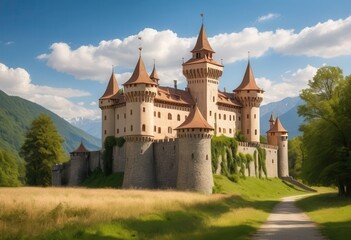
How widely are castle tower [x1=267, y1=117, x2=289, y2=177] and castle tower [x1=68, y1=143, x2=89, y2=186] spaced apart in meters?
37.2

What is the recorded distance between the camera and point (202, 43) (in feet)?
300

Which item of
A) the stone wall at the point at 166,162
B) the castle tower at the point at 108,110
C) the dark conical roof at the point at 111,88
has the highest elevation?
the dark conical roof at the point at 111,88

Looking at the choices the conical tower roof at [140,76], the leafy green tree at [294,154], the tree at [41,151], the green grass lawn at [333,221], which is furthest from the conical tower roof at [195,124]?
the leafy green tree at [294,154]

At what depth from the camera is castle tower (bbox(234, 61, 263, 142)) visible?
9656cm

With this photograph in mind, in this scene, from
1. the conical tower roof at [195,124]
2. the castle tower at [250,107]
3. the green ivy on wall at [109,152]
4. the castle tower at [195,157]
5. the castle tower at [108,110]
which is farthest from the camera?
the castle tower at [250,107]

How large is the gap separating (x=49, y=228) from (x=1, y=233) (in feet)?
7.37

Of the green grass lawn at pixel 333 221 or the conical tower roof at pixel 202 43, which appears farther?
the conical tower roof at pixel 202 43

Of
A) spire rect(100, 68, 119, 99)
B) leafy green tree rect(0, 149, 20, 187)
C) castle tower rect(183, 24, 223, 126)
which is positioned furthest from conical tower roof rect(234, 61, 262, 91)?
leafy green tree rect(0, 149, 20, 187)

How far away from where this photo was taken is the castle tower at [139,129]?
74.1 meters

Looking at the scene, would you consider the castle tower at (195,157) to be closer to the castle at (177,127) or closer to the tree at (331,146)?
the castle at (177,127)

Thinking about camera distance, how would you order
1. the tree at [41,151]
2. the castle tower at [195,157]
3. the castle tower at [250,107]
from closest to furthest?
the castle tower at [195,157]
the tree at [41,151]
the castle tower at [250,107]

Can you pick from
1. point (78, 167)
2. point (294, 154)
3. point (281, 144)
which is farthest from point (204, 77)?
point (294, 154)

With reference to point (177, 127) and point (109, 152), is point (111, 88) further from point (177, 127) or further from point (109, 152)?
point (177, 127)

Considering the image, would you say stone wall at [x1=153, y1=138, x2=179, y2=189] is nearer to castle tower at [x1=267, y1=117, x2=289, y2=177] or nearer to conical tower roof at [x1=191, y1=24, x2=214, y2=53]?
conical tower roof at [x1=191, y1=24, x2=214, y2=53]
